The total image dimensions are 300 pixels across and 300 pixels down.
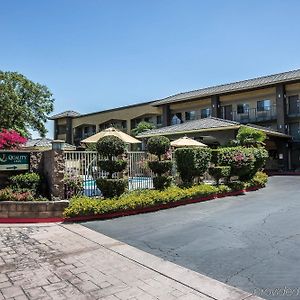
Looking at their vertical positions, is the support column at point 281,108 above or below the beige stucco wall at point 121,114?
below

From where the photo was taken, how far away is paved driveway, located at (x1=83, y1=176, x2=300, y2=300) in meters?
5.00

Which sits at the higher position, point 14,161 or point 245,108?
point 245,108

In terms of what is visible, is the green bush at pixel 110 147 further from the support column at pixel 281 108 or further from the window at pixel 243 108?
the window at pixel 243 108

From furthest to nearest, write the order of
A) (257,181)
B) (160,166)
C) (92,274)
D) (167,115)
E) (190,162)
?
(167,115) → (257,181) → (190,162) → (160,166) → (92,274)

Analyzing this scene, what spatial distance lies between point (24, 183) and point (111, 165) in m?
2.79

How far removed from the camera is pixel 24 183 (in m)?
10.3

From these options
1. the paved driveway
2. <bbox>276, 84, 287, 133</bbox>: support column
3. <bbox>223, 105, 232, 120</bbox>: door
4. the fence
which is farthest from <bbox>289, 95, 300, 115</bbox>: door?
the fence

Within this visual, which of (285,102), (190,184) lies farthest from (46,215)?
(285,102)

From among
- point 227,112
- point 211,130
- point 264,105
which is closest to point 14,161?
point 211,130

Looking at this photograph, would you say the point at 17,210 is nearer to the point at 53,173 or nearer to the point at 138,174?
the point at 53,173

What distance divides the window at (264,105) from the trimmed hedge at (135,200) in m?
20.6

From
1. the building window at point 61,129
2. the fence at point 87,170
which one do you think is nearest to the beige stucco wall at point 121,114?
the building window at point 61,129

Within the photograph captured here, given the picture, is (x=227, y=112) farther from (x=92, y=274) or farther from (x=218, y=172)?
(x=92, y=274)

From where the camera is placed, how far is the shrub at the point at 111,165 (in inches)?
417
